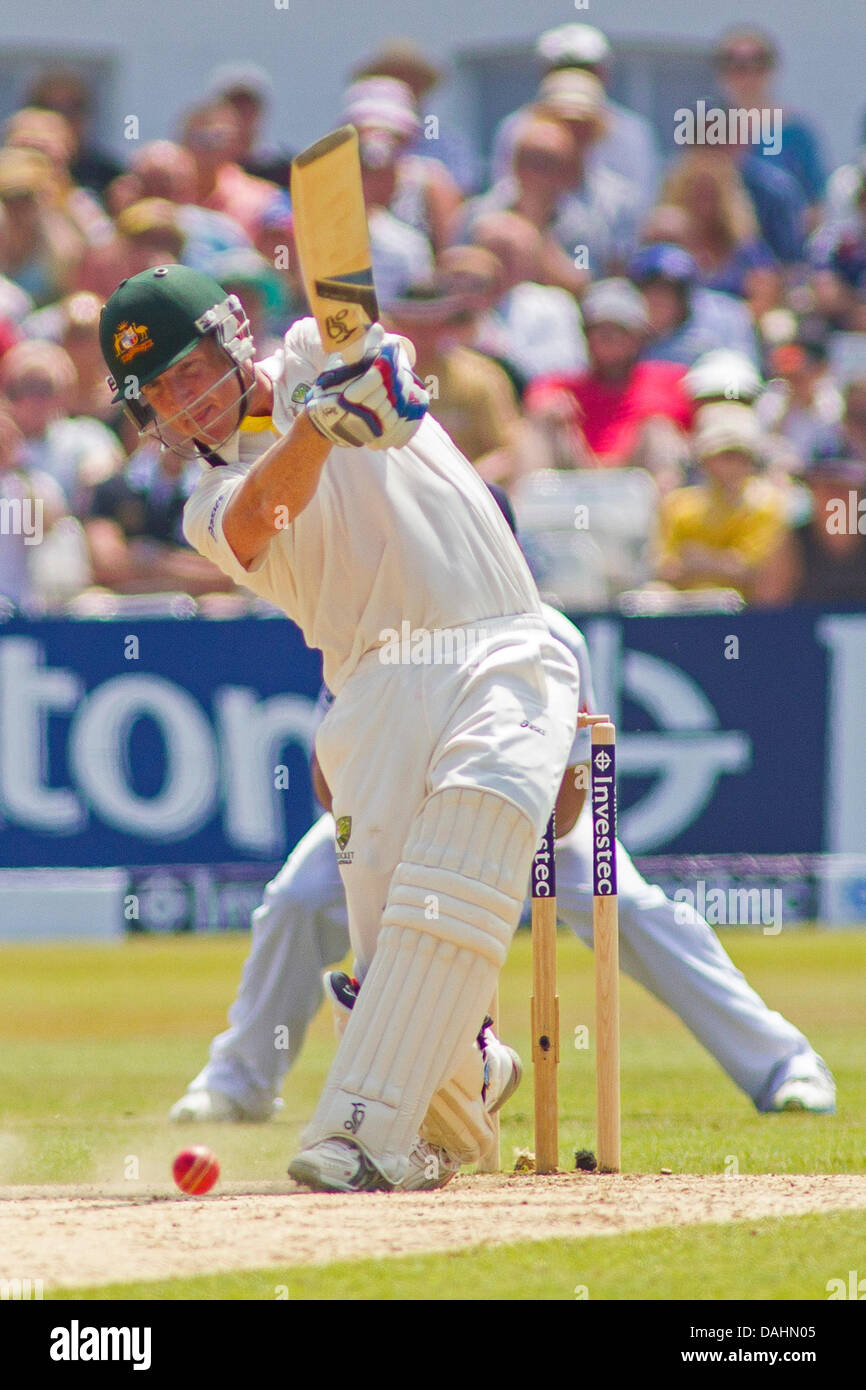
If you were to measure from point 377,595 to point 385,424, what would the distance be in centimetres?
65

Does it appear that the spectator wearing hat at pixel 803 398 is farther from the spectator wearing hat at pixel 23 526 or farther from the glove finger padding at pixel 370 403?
the glove finger padding at pixel 370 403

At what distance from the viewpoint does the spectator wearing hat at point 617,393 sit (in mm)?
13164

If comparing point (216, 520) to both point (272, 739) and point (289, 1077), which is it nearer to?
point (289, 1077)

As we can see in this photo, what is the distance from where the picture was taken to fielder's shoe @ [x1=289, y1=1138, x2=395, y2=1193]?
5.36m

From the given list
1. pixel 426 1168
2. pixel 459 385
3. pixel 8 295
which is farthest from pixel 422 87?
pixel 426 1168

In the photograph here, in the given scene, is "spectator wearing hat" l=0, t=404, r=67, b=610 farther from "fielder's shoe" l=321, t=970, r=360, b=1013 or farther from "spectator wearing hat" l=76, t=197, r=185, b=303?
"fielder's shoe" l=321, t=970, r=360, b=1013

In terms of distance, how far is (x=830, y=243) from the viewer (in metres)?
14.7

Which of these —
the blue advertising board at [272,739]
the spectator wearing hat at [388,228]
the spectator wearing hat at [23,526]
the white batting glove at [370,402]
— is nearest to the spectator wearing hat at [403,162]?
the spectator wearing hat at [388,228]

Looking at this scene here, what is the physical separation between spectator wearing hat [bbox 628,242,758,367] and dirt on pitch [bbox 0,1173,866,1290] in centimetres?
864

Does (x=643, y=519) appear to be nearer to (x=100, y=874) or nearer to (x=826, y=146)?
(x=100, y=874)

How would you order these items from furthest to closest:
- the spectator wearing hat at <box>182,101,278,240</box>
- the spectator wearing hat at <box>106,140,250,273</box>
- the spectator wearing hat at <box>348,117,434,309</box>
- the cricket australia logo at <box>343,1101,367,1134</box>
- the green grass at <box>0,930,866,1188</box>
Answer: the spectator wearing hat at <box>182,101,278,240</box>, the spectator wearing hat at <box>106,140,250,273</box>, the spectator wearing hat at <box>348,117,434,309</box>, the green grass at <box>0,930,866,1188</box>, the cricket australia logo at <box>343,1101,367,1134</box>

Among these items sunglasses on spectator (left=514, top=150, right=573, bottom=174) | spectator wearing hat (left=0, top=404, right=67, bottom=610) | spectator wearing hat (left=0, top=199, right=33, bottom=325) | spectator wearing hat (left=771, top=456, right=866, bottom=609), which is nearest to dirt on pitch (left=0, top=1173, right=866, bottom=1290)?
spectator wearing hat (left=771, top=456, right=866, bottom=609)

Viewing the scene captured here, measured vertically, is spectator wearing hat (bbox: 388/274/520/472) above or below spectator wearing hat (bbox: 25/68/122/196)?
below

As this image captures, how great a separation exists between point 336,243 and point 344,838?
146 cm
